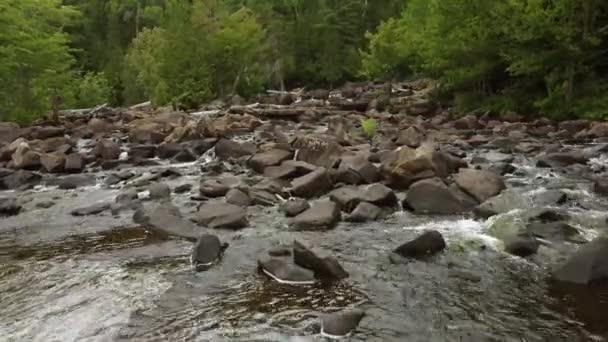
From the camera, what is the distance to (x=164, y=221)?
343 inches

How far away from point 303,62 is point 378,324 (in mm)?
51693

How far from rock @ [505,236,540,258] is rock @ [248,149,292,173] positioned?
674 cm

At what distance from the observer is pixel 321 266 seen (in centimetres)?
641

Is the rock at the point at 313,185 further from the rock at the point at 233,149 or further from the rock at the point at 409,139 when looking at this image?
the rock at the point at 409,139

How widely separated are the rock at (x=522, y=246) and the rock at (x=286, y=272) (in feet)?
8.77

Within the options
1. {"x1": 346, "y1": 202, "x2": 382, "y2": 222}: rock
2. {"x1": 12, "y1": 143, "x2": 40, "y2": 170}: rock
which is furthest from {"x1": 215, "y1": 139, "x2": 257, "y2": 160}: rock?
{"x1": 346, "y1": 202, "x2": 382, "y2": 222}: rock

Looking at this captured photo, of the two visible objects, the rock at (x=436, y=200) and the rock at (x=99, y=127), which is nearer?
the rock at (x=436, y=200)

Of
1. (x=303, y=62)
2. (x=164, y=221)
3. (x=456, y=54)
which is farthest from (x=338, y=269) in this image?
(x=303, y=62)

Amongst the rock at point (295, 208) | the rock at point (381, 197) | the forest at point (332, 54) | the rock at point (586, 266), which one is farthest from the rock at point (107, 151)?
the rock at point (586, 266)

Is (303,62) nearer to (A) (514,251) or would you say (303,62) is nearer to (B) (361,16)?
(B) (361,16)

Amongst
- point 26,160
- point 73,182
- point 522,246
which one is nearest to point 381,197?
point 522,246

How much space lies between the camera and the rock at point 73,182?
12.8 meters

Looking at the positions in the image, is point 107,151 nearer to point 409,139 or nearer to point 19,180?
point 19,180

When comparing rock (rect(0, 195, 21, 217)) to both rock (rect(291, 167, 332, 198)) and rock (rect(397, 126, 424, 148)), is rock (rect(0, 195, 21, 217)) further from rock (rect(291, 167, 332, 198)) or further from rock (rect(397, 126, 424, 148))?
rock (rect(397, 126, 424, 148))
